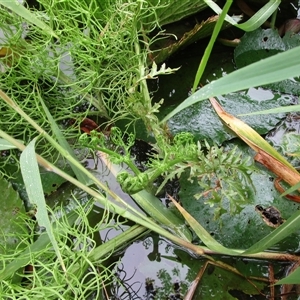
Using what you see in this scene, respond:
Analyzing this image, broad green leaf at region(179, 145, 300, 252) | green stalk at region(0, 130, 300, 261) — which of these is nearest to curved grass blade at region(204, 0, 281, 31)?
broad green leaf at region(179, 145, 300, 252)

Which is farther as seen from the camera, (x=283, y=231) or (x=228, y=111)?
(x=228, y=111)

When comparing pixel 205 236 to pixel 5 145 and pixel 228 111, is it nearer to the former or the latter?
pixel 228 111

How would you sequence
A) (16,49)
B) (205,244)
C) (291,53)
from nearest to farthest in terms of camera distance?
(291,53) → (205,244) → (16,49)

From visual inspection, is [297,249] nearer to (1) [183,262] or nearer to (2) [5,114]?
(1) [183,262]

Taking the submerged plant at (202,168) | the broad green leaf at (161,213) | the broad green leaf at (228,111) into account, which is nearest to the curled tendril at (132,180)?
the submerged plant at (202,168)

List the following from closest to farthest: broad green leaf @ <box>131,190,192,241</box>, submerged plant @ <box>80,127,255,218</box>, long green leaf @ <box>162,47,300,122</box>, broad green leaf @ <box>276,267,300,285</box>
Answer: long green leaf @ <box>162,47,300,122</box>, broad green leaf @ <box>276,267,300,285</box>, submerged plant @ <box>80,127,255,218</box>, broad green leaf @ <box>131,190,192,241</box>

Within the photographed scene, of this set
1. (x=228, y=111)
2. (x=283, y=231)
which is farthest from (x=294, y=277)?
(x=228, y=111)

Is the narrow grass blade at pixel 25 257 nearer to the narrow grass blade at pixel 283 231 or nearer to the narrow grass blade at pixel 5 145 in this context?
the narrow grass blade at pixel 5 145

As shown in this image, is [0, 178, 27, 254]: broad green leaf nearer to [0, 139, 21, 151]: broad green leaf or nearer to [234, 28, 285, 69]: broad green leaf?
[0, 139, 21, 151]: broad green leaf

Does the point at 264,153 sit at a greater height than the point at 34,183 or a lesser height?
lesser

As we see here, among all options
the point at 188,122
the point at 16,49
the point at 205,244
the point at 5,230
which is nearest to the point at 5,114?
the point at 16,49

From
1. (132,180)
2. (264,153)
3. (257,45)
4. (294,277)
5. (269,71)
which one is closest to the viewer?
(269,71)
